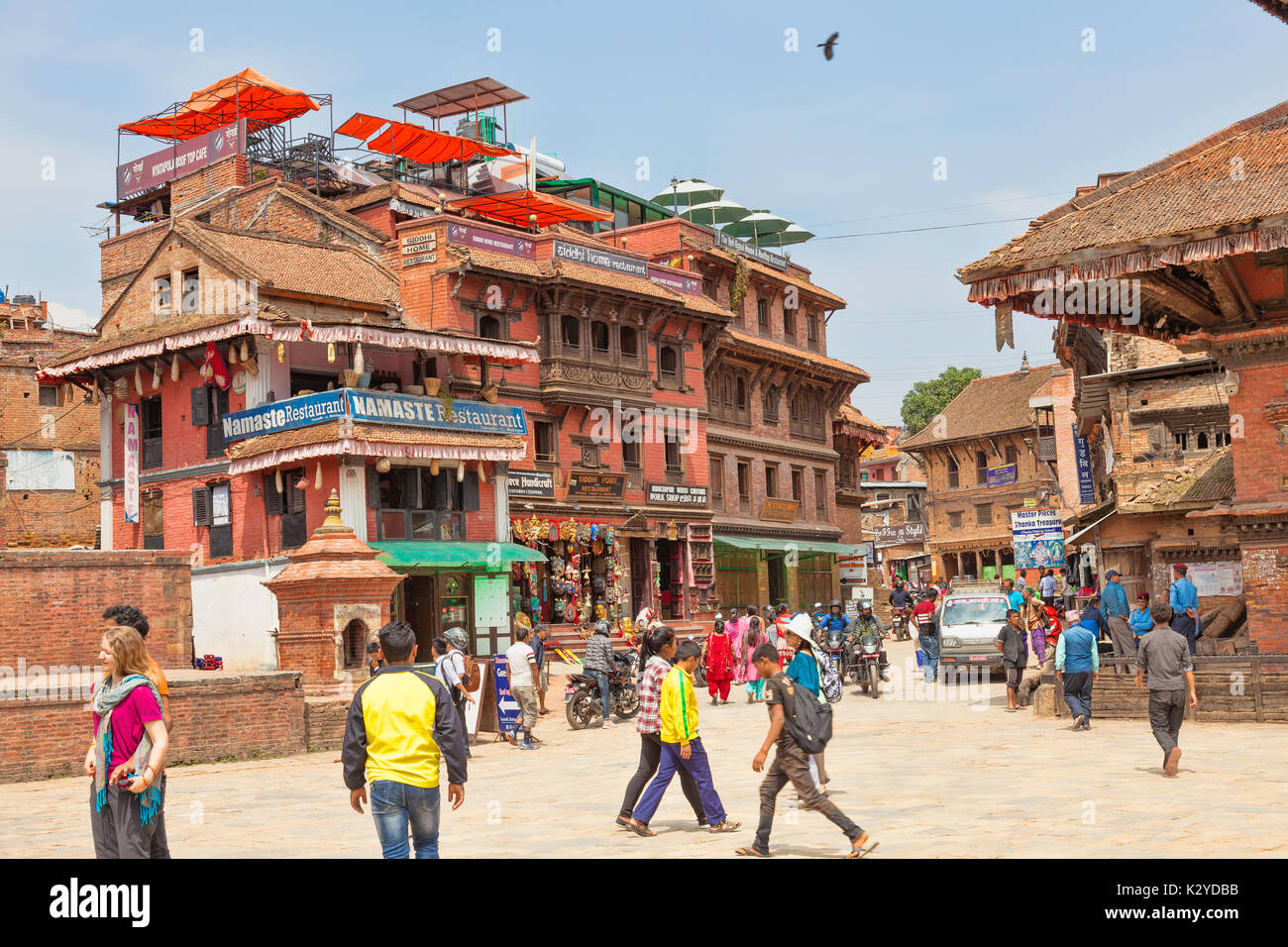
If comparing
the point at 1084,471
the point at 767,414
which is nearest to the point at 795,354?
the point at 767,414

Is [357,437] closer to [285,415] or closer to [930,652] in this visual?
[285,415]

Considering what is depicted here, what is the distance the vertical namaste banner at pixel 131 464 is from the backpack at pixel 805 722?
2726 cm

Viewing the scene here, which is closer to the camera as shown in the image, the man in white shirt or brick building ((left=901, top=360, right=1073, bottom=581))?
the man in white shirt

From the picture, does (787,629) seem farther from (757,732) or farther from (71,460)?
(71,460)

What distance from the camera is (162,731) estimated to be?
23.4ft

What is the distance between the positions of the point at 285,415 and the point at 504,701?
1215 cm

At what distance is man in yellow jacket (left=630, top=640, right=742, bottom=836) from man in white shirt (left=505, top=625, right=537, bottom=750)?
8.87 metres

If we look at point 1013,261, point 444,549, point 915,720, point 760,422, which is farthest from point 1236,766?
point 760,422

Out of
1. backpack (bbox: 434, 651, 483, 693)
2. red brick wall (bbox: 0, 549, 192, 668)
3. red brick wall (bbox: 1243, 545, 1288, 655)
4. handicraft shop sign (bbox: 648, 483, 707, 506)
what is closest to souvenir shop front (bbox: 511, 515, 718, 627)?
handicraft shop sign (bbox: 648, 483, 707, 506)

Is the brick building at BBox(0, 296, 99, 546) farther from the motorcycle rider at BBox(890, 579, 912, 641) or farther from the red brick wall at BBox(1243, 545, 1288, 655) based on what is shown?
the red brick wall at BBox(1243, 545, 1288, 655)

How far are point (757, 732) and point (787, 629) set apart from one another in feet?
29.8

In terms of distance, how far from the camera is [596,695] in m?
22.9

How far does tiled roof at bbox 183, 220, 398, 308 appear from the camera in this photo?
104 feet

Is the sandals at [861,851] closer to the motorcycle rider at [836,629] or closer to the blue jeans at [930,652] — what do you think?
the motorcycle rider at [836,629]
